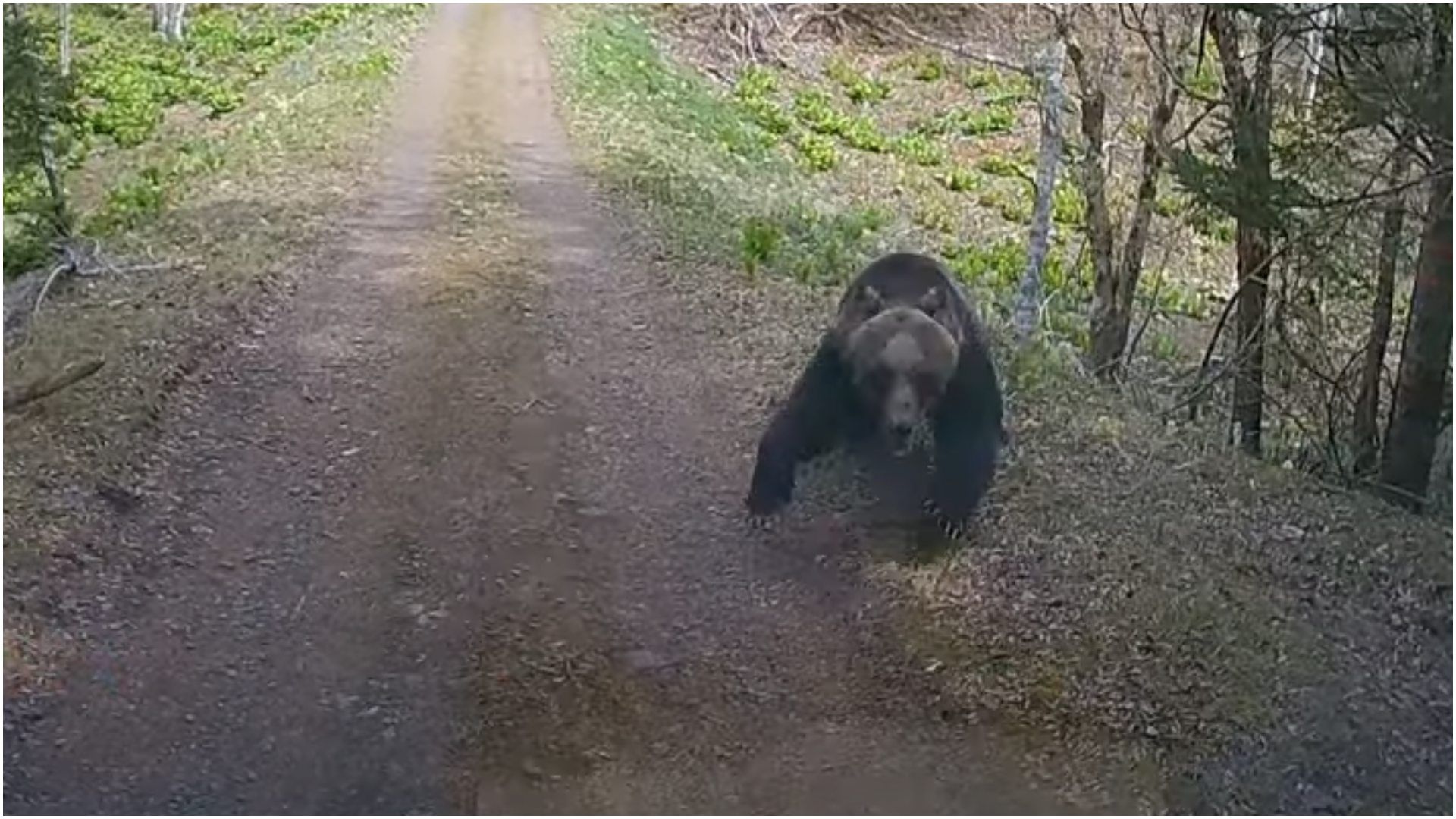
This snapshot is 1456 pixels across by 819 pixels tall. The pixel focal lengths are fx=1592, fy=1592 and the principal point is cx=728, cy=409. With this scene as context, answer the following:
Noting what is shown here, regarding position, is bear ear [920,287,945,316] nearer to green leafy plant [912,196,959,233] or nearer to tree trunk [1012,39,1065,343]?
tree trunk [1012,39,1065,343]

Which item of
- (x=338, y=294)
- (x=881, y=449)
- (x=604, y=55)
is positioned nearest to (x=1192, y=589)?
(x=881, y=449)

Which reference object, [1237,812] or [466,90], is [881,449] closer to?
[1237,812]

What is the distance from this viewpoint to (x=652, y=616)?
594 cm

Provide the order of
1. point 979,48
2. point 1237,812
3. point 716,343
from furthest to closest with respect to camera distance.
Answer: point 979,48 → point 716,343 → point 1237,812

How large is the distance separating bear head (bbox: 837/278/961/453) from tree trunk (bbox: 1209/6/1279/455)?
303cm

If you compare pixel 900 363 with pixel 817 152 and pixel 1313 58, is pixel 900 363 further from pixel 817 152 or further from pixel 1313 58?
→ pixel 817 152

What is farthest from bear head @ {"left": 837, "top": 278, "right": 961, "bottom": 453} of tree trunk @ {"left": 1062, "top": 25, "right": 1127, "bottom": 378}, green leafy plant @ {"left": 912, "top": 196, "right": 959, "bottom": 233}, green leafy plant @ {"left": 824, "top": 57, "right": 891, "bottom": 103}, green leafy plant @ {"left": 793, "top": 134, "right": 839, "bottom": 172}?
green leafy plant @ {"left": 824, "top": 57, "right": 891, "bottom": 103}

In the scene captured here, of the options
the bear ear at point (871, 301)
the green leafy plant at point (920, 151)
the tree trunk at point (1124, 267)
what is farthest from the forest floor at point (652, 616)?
the green leafy plant at point (920, 151)

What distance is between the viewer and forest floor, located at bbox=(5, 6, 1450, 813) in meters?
4.96

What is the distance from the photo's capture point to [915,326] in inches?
243

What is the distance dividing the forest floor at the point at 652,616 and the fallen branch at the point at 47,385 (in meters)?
0.32

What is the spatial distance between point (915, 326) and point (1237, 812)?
221cm

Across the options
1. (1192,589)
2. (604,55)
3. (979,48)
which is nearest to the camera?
(1192,589)

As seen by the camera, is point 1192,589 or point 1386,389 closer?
point 1192,589
